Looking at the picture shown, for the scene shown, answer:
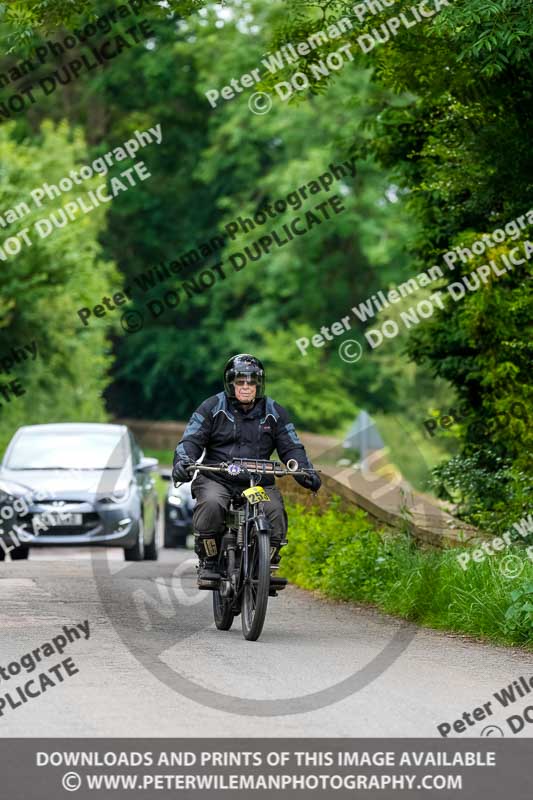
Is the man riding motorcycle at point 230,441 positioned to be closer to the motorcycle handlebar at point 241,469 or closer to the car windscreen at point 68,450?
the motorcycle handlebar at point 241,469

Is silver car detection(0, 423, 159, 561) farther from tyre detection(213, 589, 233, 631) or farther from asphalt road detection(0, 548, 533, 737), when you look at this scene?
tyre detection(213, 589, 233, 631)

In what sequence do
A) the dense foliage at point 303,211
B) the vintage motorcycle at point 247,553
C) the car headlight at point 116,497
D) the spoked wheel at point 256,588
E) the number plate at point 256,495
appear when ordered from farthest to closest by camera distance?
the car headlight at point 116,497
the dense foliage at point 303,211
the number plate at point 256,495
the vintage motorcycle at point 247,553
the spoked wheel at point 256,588

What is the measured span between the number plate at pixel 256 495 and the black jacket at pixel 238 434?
33 cm

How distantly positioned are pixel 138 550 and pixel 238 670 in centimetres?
1054

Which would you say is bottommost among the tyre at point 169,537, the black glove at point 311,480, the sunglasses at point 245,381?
the tyre at point 169,537

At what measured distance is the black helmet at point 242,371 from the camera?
38.5ft

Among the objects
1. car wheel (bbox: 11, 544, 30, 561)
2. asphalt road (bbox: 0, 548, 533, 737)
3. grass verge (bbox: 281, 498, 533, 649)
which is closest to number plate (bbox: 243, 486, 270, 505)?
asphalt road (bbox: 0, 548, 533, 737)

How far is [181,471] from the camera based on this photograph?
11523 millimetres

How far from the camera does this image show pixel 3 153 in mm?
37000

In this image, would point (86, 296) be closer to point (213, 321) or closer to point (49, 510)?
point (213, 321)

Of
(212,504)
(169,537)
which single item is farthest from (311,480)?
(169,537)
